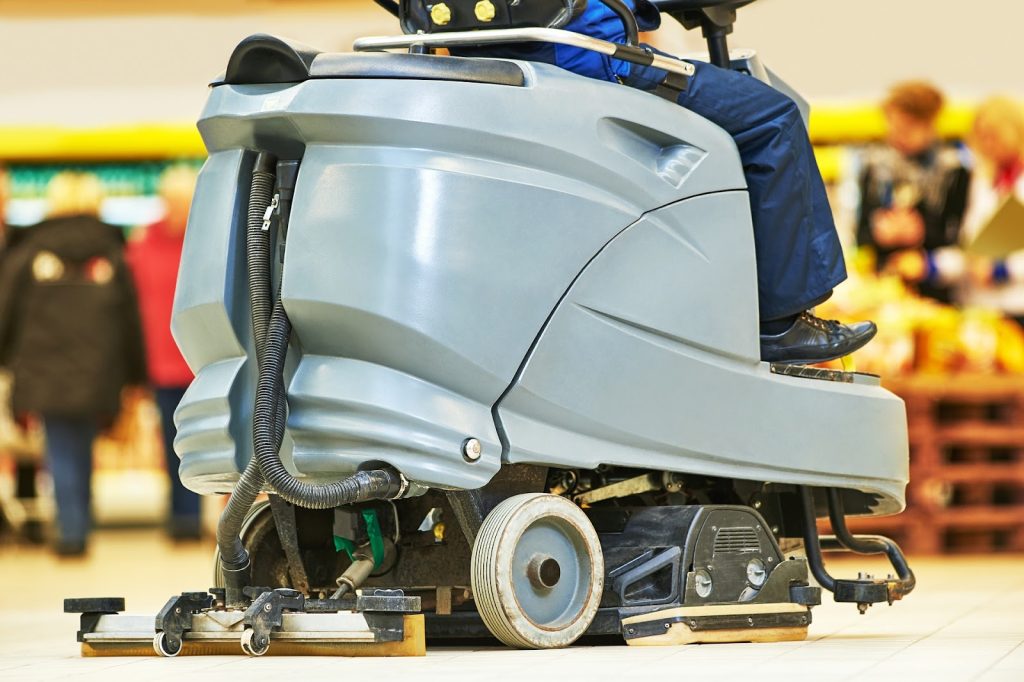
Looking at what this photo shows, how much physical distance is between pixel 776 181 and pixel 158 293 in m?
7.19

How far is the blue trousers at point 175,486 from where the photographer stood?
35.7 feet

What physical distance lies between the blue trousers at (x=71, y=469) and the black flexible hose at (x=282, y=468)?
642 centimetres

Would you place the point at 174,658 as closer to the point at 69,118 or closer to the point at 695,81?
the point at 695,81

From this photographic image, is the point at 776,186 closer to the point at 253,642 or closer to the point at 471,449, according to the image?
the point at 471,449

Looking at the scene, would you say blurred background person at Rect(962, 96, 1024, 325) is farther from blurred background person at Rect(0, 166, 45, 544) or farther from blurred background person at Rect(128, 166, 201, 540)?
blurred background person at Rect(0, 166, 45, 544)

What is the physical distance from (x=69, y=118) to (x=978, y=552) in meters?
7.72

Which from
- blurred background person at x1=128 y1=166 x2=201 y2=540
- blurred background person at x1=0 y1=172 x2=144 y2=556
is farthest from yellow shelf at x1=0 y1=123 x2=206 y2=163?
blurred background person at x1=0 y1=172 x2=144 y2=556

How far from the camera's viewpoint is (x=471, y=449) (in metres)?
3.99

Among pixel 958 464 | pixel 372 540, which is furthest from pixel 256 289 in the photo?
pixel 958 464

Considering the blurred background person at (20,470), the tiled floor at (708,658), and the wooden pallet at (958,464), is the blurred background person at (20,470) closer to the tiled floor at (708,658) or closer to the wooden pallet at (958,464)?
the wooden pallet at (958,464)

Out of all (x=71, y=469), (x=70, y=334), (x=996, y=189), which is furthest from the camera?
(x=70, y=334)

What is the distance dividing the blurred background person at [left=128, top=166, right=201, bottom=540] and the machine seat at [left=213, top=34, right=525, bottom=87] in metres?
6.81

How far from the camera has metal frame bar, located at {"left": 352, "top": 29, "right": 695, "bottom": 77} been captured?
416 cm

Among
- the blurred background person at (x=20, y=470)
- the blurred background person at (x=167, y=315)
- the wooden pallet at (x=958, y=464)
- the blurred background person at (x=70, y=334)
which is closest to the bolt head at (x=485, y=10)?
the wooden pallet at (x=958, y=464)
